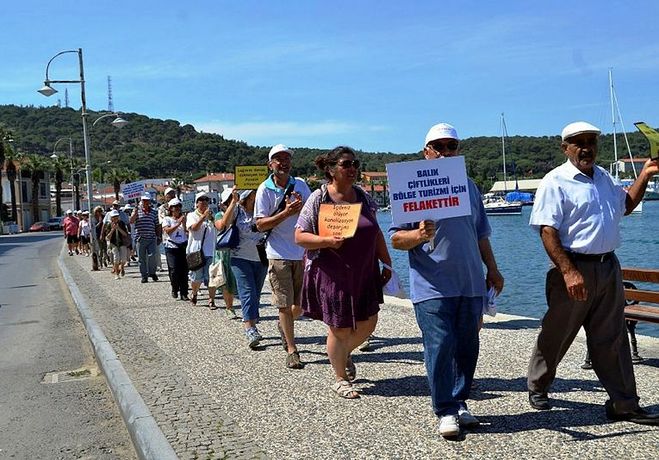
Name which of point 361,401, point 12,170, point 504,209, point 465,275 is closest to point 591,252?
point 465,275

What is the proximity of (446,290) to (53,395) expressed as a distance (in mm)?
4521

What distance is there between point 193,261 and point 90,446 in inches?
257

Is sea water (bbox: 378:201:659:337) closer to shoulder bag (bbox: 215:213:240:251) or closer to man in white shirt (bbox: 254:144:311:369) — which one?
man in white shirt (bbox: 254:144:311:369)

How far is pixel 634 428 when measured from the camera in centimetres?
481

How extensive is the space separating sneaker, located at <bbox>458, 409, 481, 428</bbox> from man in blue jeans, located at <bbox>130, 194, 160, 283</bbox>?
12.9 meters

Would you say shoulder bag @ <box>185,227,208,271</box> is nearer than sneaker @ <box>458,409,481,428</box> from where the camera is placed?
No

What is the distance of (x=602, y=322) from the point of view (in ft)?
16.5

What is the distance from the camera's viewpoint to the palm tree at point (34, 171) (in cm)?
9806

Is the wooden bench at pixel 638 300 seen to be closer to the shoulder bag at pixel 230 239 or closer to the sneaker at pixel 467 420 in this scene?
the sneaker at pixel 467 420

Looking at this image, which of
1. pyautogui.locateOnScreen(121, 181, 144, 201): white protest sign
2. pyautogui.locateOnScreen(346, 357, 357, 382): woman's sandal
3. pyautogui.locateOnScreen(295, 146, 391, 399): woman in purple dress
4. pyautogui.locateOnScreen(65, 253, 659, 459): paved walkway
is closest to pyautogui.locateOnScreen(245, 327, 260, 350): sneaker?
pyautogui.locateOnScreen(65, 253, 659, 459): paved walkway

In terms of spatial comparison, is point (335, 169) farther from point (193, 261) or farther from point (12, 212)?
point (12, 212)

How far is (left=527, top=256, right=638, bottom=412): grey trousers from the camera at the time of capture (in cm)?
496

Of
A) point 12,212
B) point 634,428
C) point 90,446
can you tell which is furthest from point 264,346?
point 12,212

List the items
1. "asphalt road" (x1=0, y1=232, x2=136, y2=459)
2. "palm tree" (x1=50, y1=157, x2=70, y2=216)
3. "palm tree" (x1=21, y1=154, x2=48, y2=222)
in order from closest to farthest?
1. "asphalt road" (x1=0, y1=232, x2=136, y2=459)
2. "palm tree" (x1=21, y1=154, x2=48, y2=222)
3. "palm tree" (x1=50, y1=157, x2=70, y2=216)
